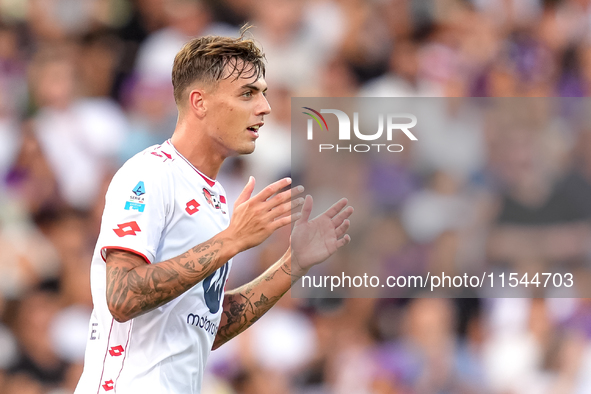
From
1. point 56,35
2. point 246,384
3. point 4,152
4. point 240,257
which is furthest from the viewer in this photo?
point 56,35

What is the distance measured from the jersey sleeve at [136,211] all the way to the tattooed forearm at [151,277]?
5 cm

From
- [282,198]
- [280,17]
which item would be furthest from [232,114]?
[280,17]

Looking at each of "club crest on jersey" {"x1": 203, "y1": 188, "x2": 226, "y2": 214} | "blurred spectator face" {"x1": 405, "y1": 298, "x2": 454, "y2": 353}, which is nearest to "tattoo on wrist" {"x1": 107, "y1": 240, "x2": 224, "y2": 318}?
"club crest on jersey" {"x1": 203, "y1": 188, "x2": 226, "y2": 214}

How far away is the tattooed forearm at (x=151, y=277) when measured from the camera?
263 centimetres

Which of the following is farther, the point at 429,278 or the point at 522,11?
the point at 522,11

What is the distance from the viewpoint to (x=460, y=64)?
753 cm

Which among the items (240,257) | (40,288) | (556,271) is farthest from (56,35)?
(556,271)

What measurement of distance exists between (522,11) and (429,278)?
348 centimetres

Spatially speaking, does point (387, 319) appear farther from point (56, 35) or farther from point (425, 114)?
point (56, 35)

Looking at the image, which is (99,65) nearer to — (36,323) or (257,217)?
(36,323)

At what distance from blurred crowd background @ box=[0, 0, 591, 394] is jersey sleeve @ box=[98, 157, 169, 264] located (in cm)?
354

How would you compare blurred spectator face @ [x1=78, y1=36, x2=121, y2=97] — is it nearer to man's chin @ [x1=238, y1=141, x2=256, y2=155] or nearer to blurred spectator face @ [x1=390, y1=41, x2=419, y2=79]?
blurred spectator face @ [x1=390, y1=41, x2=419, y2=79]

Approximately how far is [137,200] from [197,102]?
0.64m

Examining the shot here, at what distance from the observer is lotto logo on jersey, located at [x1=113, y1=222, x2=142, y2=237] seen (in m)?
2.73
